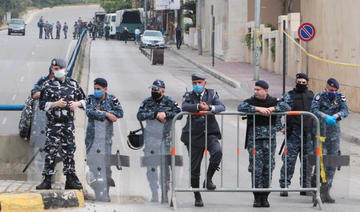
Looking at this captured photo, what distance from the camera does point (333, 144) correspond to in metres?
10.8

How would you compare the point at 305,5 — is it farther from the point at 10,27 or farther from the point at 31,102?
the point at 10,27

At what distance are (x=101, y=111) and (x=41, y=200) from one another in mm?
1734

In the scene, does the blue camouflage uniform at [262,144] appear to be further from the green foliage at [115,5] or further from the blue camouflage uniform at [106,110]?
the green foliage at [115,5]

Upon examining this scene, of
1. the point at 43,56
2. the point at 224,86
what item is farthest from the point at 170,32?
the point at 224,86

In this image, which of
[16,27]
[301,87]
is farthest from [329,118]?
[16,27]

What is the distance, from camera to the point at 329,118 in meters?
10.7

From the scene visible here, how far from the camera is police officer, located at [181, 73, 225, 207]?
10148 millimetres

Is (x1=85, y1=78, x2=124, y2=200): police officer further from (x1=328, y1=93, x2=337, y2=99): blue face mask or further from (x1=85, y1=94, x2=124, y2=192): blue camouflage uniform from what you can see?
(x1=328, y1=93, x2=337, y2=99): blue face mask

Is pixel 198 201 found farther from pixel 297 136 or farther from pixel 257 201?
pixel 297 136

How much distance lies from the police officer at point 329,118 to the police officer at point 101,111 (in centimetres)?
292

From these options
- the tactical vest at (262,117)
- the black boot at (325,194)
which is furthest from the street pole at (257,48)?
the tactical vest at (262,117)

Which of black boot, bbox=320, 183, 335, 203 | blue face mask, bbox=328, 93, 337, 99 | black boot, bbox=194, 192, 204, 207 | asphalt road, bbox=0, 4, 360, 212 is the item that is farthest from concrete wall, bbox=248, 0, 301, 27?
black boot, bbox=194, 192, 204, 207

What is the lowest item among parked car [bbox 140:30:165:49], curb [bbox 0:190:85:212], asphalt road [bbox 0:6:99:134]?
asphalt road [bbox 0:6:99:134]

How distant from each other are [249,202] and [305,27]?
1300 centimetres
